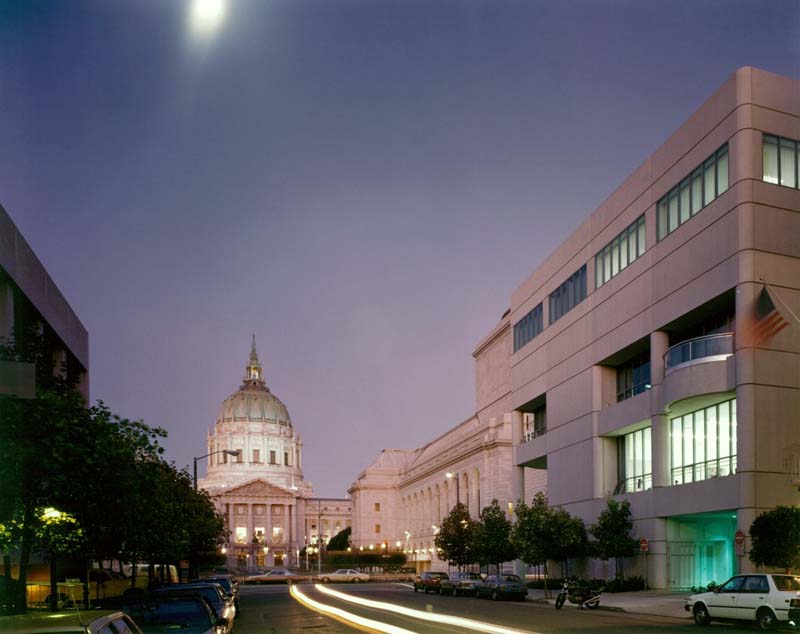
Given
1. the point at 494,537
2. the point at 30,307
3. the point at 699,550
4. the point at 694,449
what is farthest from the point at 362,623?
the point at 494,537

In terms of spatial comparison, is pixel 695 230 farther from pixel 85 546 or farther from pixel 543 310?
pixel 85 546

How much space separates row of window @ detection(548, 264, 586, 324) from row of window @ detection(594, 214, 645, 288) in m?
2.26

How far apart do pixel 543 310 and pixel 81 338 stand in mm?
28839

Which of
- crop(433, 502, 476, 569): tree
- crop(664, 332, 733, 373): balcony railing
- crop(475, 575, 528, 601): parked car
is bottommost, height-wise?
crop(433, 502, 476, 569): tree

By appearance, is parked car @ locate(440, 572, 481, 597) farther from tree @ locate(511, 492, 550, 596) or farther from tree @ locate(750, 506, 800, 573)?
tree @ locate(750, 506, 800, 573)

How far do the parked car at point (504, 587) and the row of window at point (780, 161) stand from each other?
22.2 m

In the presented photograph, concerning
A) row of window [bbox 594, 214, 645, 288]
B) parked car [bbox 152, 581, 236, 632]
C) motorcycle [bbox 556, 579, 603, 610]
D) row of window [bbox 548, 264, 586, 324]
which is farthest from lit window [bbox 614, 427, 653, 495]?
parked car [bbox 152, 581, 236, 632]

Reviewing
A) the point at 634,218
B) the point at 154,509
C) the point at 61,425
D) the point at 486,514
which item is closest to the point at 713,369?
the point at 634,218

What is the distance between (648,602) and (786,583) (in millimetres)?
12982

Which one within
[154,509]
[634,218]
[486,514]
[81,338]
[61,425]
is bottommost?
[486,514]

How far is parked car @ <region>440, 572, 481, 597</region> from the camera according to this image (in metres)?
52.1

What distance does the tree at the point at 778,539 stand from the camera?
112ft

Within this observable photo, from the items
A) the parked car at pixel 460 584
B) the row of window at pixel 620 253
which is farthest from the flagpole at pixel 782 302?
the parked car at pixel 460 584

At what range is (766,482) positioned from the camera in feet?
123
